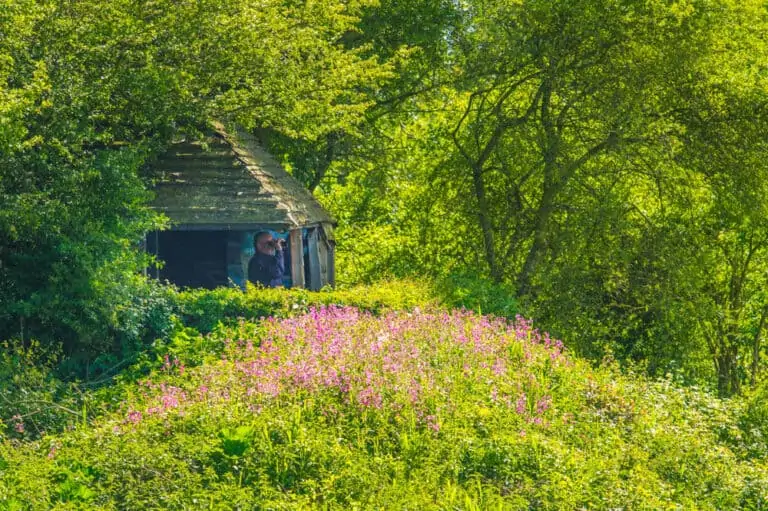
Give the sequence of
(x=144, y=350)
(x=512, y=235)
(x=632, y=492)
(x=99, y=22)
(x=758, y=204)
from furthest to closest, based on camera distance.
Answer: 1. (x=512, y=235)
2. (x=758, y=204)
3. (x=99, y=22)
4. (x=144, y=350)
5. (x=632, y=492)

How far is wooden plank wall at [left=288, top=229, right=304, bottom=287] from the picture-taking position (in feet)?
73.5

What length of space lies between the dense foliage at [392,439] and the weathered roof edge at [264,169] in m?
7.27

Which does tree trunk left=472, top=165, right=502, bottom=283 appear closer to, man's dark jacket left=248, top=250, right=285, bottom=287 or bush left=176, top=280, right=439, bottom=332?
man's dark jacket left=248, top=250, right=285, bottom=287

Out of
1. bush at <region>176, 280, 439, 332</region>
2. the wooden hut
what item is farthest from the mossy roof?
bush at <region>176, 280, 439, 332</region>

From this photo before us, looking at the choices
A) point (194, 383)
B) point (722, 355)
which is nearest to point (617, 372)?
point (194, 383)

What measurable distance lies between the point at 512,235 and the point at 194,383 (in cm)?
1392

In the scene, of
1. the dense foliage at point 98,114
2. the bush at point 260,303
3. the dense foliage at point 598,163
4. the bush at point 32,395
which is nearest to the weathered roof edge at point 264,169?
the dense foliage at point 98,114

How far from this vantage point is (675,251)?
23.3 m

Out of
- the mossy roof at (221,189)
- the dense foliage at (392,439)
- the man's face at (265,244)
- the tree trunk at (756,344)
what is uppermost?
the mossy roof at (221,189)

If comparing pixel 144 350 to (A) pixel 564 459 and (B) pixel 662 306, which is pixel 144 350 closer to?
(A) pixel 564 459

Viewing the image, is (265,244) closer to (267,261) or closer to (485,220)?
(267,261)

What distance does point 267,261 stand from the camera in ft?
72.8

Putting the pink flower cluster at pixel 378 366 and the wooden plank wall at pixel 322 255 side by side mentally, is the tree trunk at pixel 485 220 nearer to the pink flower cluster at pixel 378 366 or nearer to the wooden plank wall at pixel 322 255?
the wooden plank wall at pixel 322 255

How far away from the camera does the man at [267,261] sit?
72.5ft
